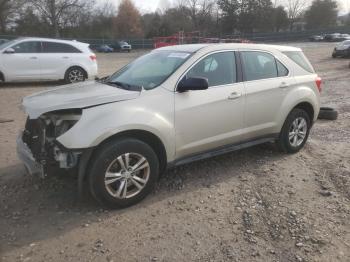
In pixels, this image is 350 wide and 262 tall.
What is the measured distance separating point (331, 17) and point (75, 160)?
83104 millimetres

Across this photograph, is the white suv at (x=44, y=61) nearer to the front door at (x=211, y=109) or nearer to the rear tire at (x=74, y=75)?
the rear tire at (x=74, y=75)

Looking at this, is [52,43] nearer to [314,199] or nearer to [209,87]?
[209,87]

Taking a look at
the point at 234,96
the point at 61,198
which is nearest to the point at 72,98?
the point at 61,198

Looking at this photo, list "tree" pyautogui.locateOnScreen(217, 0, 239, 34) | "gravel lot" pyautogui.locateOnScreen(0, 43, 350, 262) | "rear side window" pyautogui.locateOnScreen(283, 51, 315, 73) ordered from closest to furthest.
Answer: "gravel lot" pyautogui.locateOnScreen(0, 43, 350, 262), "rear side window" pyautogui.locateOnScreen(283, 51, 315, 73), "tree" pyautogui.locateOnScreen(217, 0, 239, 34)

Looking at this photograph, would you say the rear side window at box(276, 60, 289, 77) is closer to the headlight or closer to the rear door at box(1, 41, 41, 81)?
the headlight

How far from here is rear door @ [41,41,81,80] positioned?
13.1 m

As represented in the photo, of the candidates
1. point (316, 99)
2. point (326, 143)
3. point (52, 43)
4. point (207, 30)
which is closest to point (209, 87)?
point (316, 99)

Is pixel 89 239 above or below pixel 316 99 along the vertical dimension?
below

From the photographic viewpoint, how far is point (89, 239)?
148 inches

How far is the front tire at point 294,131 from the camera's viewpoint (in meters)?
5.88

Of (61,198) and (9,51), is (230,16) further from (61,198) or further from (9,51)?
(61,198)

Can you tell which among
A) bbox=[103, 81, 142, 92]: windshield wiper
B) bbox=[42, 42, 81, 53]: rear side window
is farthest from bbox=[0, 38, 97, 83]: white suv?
bbox=[103, 81, 142, 92]: windshield wiper

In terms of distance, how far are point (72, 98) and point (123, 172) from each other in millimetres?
950

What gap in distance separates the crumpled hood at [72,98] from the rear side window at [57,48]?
9064 mm
